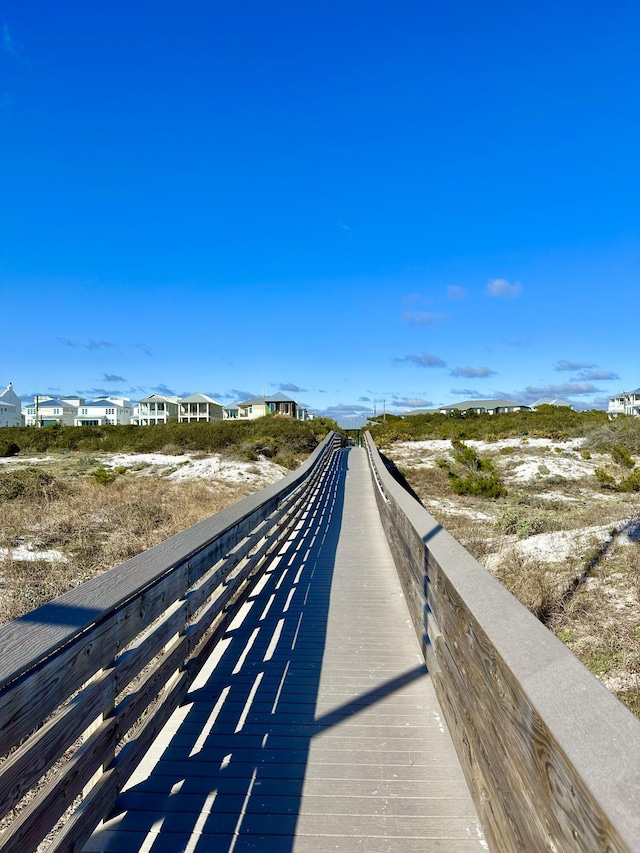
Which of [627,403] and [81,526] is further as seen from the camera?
[627,403]

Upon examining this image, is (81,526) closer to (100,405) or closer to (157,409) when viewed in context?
(157,409)

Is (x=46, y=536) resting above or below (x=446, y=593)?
below

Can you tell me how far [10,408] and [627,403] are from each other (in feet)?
341

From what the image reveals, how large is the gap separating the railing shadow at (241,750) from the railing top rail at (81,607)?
0.99 m

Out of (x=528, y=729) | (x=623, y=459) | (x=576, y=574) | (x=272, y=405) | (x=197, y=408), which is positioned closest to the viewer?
(x=528, y=729)

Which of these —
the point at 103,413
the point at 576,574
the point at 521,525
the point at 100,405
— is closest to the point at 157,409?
the point at 103,413

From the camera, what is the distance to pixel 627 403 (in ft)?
314

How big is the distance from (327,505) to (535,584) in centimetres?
844

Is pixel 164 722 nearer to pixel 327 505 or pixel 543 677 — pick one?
pixel 543 677

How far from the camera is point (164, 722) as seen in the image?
333cm

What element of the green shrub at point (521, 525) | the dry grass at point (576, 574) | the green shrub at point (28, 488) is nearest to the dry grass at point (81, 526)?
the green shrub at point (28, 488)

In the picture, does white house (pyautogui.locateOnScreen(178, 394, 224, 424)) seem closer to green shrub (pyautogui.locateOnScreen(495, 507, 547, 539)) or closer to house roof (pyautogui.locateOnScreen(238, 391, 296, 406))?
house roof (pyautogui.locateOnScreen(238, 391, 296, 406))

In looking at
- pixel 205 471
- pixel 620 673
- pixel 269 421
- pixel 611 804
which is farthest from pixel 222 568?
pixel 269 421

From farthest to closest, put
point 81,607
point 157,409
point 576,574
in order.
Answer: point 157,409 < point 576,574 < point 81,607
